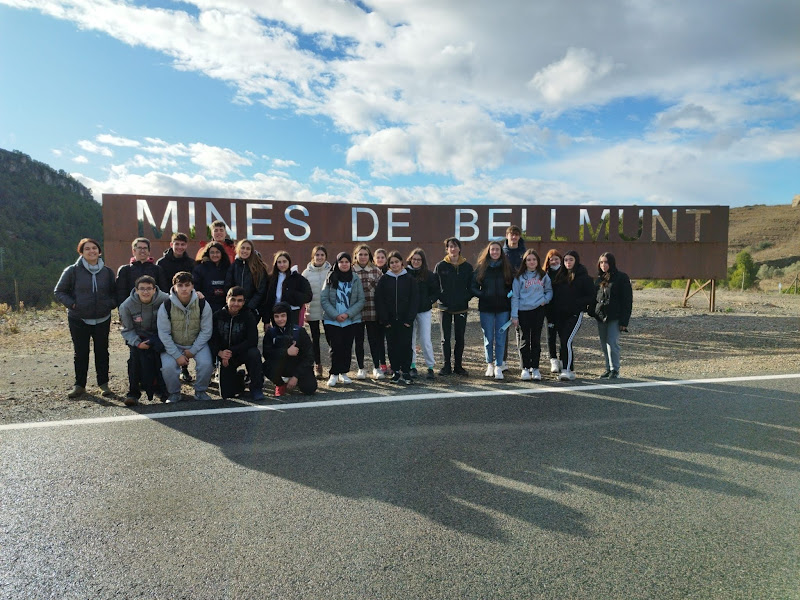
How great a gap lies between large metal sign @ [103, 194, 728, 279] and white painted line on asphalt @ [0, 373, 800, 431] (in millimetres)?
7995

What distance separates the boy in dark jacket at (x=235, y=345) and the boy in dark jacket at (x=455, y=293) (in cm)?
270

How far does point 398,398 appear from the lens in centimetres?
604

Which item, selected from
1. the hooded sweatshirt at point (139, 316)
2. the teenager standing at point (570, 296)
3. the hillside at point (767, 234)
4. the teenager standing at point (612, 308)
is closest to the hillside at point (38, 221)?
the hooded sweatshirt at point (139, 316)

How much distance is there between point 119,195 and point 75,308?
8.00 metres

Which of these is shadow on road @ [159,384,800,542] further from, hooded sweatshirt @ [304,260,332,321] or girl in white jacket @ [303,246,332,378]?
hooded sweatshirt @ [304,260,332,321]

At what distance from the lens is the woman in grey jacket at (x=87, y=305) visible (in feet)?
20.7

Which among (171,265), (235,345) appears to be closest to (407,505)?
(235,345)

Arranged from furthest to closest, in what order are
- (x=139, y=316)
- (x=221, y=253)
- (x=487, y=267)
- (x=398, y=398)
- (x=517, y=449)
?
(x=487, y=267) → (x=221, y=253) → (x=139, y=316) → (x=398, y=398) → (x=517, y=449)

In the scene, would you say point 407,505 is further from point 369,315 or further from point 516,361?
point 516,361

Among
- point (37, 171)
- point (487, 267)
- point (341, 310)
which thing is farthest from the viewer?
point (37, 171)

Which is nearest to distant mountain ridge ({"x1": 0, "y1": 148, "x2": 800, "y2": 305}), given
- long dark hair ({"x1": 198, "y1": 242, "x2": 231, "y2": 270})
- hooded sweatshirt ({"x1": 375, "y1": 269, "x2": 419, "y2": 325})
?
long dark hair ({"x1": 198, "y1": 242, "x2": 231, "y2": 270})

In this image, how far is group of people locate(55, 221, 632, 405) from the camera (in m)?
6.13

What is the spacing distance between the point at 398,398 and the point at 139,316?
3.18 metres

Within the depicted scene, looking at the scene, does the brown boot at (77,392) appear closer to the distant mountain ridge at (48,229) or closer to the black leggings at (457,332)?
the black leggings at (457,332)
